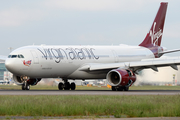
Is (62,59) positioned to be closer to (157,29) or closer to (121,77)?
(121,77)

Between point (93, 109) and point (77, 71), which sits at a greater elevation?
point (77, 71)

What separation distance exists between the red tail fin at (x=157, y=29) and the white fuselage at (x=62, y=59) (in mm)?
4564

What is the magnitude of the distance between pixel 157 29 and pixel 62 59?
14.9 m

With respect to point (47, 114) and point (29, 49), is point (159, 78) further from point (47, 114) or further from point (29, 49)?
point (47, 114)

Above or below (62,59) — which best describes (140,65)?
below

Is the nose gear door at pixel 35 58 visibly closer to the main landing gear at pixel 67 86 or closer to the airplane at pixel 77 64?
the airplane at pixel 77 64

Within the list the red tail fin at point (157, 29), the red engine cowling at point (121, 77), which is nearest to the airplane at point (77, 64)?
the red engine cowling at point (121, 77)

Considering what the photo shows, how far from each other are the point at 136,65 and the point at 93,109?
19033 mm

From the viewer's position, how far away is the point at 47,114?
15305 millimetres

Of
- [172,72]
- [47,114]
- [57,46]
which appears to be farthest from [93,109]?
[172,72]

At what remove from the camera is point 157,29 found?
150 ft

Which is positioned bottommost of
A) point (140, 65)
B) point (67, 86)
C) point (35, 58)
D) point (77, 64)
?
point (67, 86)

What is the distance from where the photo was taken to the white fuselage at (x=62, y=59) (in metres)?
→ 34.1

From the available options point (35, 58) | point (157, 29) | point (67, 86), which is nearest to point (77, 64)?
point (67, 86)
